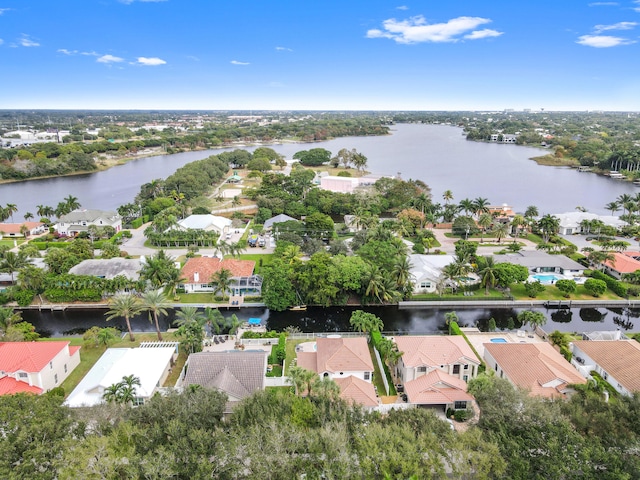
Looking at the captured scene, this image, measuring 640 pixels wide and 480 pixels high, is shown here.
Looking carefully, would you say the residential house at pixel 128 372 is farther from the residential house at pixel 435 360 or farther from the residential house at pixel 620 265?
the residential house at pixel 620 265

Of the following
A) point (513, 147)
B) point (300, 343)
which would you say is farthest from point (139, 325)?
point (513, 147)

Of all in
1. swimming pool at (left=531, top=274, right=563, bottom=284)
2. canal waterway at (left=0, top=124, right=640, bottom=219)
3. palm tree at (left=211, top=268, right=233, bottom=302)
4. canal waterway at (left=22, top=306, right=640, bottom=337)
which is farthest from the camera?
canal waterway at (left=0, top=124, right=640, bottom=219)

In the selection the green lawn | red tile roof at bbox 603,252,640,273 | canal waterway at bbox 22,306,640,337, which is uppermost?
red tile roof at bbox 603,252,640,273

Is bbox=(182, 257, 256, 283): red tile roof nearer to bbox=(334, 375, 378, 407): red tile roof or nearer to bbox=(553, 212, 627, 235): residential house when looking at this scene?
bbox=(334, 375, 378, 407): red tile roof

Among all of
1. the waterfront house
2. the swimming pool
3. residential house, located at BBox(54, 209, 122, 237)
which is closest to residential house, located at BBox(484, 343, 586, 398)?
the waterfront house

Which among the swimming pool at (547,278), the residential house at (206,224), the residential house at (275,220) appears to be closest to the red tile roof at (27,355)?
the residential house at (206,224)

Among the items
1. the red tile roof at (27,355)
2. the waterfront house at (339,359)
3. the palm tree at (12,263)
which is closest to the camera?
the red tile roof at (27,355)

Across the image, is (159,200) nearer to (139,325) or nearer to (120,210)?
(120,210)
